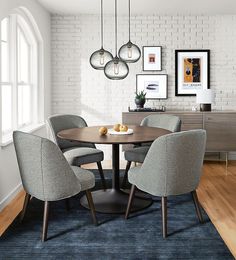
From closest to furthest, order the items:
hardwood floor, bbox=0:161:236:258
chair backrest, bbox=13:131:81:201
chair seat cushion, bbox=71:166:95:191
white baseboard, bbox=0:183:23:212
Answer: chair backrest, bbox=13:131:81:201
chair seat cushion, bbox=71:166:95:191
hardwood floor, bbox=0:161:236:258
white baseboard, bbox=0:183:23:212

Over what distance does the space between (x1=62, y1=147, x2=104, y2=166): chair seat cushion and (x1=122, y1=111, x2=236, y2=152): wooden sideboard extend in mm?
1581

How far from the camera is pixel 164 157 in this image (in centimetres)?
324

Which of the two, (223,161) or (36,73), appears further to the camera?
(223,161)

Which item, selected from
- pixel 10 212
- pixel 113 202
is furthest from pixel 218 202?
pixel 10 212

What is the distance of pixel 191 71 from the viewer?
21.0ft

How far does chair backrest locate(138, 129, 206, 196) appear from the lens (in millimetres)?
3227

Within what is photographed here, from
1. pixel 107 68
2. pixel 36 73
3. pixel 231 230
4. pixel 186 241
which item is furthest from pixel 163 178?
pixel 36 73

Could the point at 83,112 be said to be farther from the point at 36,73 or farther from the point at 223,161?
the point at 223,161

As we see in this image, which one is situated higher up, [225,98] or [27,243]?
[225,98]

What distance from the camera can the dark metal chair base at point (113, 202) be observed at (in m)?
3.95

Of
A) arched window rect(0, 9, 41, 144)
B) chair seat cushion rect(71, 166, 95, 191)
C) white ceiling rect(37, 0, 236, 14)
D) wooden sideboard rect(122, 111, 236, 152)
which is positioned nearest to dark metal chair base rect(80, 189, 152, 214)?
chair seat cushion rect(71, 166, 95, 191)

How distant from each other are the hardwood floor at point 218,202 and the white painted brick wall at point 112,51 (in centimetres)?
103

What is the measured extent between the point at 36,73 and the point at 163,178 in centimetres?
307

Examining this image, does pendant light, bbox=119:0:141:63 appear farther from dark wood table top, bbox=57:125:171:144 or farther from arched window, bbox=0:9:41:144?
arched window, bbox=0:9:41:144
